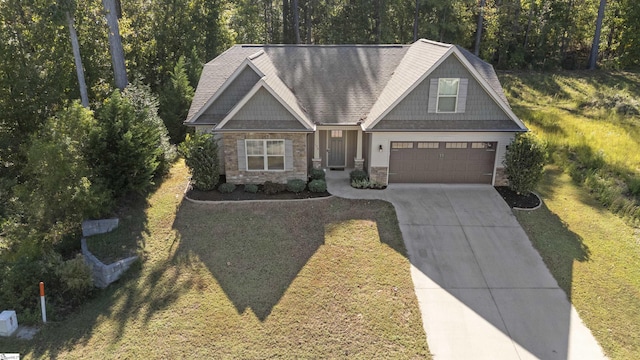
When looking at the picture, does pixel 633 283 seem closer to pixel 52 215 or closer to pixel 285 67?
pixel 285 67

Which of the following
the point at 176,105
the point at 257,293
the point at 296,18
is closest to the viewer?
the point at 257,293

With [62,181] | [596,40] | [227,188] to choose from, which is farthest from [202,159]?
[596,40]

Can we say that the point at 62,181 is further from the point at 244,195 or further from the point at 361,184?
the point at 361,184

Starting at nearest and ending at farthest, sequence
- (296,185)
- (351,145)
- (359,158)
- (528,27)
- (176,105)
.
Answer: (296,185)
(359,158)
(351,145)
(176,105)
(528,27)

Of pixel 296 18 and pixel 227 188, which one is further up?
pixel 296 18

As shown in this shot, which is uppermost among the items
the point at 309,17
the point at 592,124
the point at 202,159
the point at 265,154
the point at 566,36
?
the point at 309,17

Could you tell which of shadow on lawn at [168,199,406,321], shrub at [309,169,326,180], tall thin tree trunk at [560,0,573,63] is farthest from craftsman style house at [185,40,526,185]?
tall thin tree trunk at [560,0,573,63]

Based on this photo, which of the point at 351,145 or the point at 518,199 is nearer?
the point at 518,199
